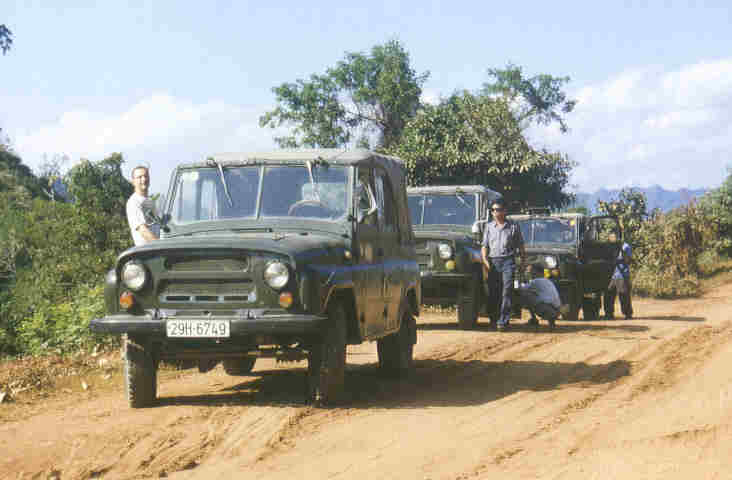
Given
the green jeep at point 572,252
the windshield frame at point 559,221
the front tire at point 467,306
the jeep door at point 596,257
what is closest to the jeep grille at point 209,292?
the front tire at point 467,306

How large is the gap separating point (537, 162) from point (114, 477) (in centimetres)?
2489

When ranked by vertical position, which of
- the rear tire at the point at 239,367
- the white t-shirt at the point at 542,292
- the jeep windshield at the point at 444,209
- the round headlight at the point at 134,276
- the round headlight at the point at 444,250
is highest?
the jeep windshield at the point at 444,209

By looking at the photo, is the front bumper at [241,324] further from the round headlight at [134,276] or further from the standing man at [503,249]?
the standing man at [503,249]

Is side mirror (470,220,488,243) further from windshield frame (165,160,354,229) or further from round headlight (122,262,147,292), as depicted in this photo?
round headlight (122,262,147,292)

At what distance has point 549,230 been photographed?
17.6m

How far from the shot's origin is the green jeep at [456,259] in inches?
566

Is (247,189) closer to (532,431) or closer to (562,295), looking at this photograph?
(532,431)

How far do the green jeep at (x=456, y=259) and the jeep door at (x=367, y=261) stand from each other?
581cm

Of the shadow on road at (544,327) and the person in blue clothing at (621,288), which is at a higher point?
the person in blue clothing at (621,288)

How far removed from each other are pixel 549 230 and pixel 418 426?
→ 11411 mm

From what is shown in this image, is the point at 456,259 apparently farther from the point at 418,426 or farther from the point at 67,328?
the point at 418,426

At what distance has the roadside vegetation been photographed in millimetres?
18500

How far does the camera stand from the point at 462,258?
14.4 m

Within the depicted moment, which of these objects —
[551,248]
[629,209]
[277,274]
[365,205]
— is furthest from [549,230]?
[629,209]
